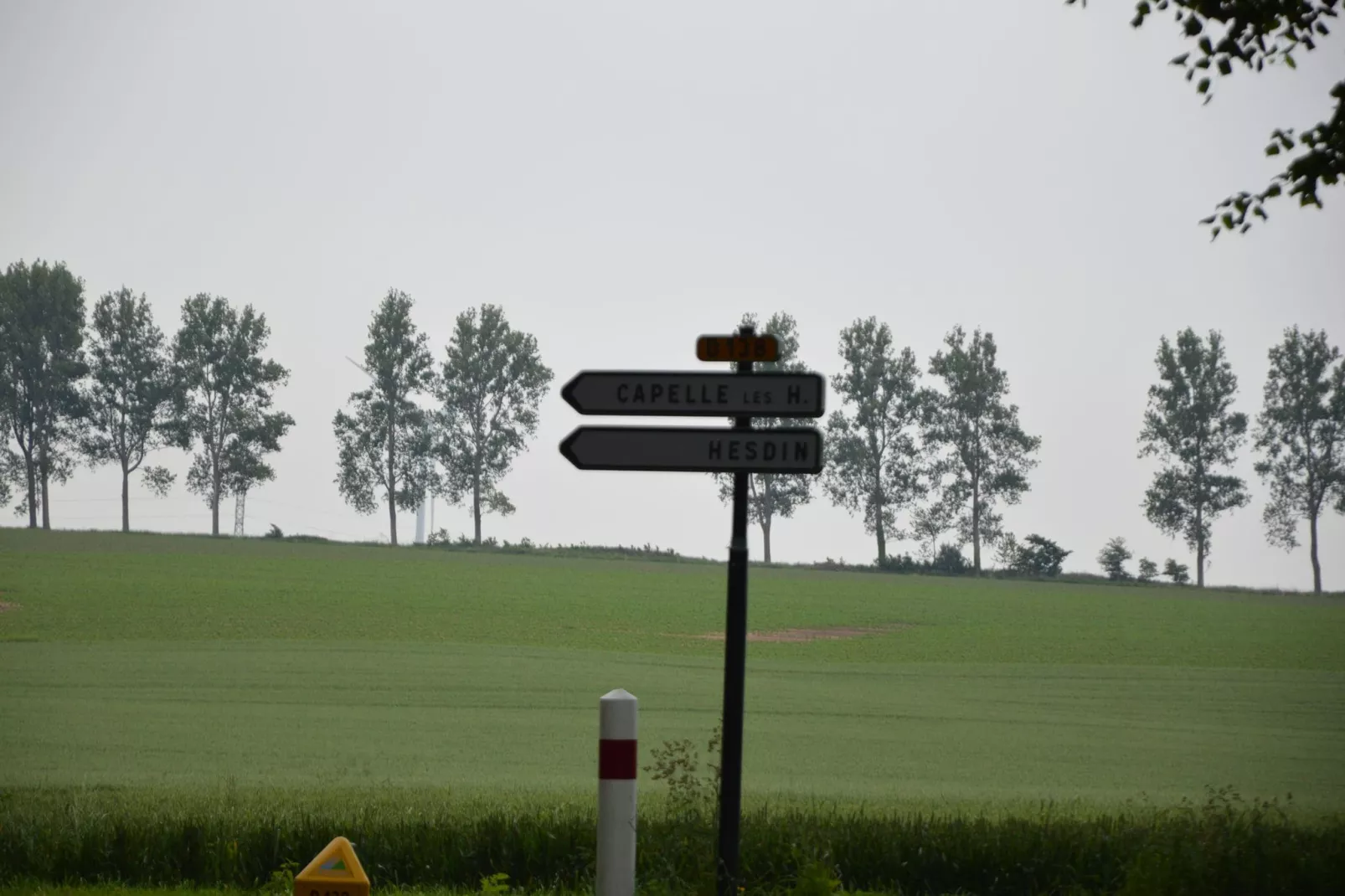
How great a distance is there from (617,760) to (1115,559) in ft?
212

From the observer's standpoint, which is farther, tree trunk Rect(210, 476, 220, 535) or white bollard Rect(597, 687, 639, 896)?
tree trunk Rect(210, 476, 220, 535)

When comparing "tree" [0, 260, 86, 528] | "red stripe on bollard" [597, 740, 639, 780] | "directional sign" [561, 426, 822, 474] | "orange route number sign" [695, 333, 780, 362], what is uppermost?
"tree" [0, 260, 86, 528]

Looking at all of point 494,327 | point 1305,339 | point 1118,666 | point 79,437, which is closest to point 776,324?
point 494,327

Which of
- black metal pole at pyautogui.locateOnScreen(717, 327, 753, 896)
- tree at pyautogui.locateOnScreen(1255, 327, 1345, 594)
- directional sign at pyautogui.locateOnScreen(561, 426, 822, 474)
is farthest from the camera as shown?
tree at pyautogui.locateOnScreen(1255, 327, 1345, 594)

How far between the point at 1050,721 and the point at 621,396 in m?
14.5

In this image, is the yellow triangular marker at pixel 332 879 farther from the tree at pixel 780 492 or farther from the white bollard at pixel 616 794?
the tree at pixel 780 492

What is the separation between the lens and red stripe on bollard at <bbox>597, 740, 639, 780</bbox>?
634cm

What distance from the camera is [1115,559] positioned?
67.2m

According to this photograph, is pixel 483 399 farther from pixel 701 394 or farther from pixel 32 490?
pixel 701 394

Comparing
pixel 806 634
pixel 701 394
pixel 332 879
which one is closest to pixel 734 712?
pixel 701 394

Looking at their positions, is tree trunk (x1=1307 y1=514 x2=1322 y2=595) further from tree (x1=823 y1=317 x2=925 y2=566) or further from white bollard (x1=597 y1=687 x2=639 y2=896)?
white bollard (x1=597 y1=687 x2=639 y2=896)

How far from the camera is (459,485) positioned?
75688mm

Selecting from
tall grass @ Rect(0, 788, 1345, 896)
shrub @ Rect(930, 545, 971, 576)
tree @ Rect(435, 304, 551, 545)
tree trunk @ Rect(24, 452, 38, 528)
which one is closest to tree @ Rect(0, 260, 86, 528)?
tree trunk @ Rect(24, 452, 38, 528)

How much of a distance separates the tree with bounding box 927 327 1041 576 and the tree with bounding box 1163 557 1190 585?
26.6 feet
